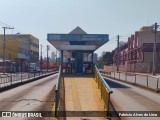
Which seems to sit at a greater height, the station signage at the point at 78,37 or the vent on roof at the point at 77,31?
the vent on roof at the point at 77,31

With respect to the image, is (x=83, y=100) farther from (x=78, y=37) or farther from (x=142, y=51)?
(x=142, y=51)

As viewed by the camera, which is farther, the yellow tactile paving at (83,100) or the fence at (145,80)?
the fence at (145,80)

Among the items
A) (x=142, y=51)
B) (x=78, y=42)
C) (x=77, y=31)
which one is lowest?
(x=78, y=42)

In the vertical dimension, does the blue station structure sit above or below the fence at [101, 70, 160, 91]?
above

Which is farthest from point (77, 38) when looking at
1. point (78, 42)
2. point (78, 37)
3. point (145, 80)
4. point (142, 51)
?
point (142, 51)

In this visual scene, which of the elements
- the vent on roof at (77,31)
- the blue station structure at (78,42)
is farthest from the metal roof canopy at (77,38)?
the vent on roof at (77,31)

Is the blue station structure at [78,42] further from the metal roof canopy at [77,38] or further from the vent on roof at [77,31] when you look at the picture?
the vent on roof at [77,31]

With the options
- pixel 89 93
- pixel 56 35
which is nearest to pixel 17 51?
pixel 56 35

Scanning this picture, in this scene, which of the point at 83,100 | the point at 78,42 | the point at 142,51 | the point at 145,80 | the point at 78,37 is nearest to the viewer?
the point at 83,100

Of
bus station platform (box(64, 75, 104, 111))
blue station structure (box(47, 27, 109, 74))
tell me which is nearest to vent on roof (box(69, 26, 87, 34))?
blue station structure (box(47, 27, 109, 74))

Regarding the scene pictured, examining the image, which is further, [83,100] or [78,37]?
[78,37]

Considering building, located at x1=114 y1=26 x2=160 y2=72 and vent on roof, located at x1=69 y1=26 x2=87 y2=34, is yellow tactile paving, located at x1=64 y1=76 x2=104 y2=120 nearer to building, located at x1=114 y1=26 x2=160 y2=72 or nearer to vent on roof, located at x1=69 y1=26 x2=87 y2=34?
vent on roof, located at x1=69 y1=26 x2=87 y2=34

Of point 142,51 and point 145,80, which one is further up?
point 142,51

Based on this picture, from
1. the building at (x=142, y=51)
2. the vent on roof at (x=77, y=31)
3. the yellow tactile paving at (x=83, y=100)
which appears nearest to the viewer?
the yellow tactile paving at (x=83, y=100)
